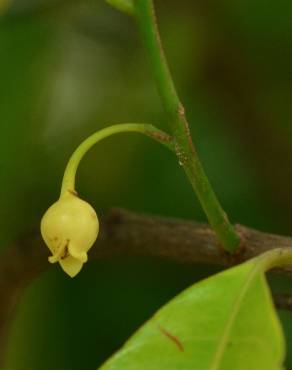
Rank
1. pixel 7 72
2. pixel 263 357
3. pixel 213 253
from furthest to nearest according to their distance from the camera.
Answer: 1. pixel 7 72
2. pixel 213 253
3. pixel 263 357

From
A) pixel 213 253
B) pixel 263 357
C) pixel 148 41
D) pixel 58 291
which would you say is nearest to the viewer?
pixel 263 357

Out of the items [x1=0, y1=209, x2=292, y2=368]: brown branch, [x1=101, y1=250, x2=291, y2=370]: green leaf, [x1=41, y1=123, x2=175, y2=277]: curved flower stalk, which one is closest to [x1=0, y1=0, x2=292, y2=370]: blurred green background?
[x1=0, y1=209, x2=292, y2=368]: brown branch

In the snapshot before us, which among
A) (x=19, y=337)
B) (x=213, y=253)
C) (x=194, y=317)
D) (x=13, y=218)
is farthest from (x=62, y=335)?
(x=194, y=317)

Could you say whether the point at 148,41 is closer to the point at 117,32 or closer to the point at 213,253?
the point at 213,253

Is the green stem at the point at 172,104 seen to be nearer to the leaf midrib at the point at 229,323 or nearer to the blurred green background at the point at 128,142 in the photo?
the leaf midrib at the point at 229,323

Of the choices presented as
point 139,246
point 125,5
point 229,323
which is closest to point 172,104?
point 125,5

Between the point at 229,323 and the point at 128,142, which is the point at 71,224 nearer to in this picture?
the point at 229,323

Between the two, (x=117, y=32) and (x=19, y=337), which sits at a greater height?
(x=117, y=32)

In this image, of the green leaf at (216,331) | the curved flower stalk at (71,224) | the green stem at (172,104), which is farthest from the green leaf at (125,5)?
the green leaf at (216,331)
